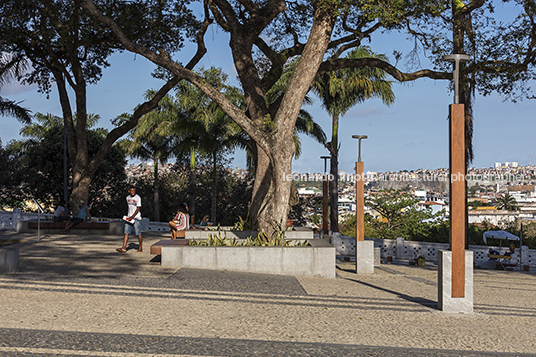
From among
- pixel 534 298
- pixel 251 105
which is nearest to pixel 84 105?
pixel 251 105

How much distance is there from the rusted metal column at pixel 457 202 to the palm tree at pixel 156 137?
2400 cm

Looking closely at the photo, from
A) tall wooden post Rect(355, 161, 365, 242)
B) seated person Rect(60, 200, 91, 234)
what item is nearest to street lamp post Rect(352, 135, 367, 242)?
tall wooden post Rect(355, 161, 365, 242)

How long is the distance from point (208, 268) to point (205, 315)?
477 cm

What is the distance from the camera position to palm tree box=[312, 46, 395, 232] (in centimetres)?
2627

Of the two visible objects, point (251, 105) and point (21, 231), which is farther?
point (21, 231)

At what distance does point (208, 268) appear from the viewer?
36.9ft

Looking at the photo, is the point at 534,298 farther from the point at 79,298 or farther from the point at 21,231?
the point at 21,231

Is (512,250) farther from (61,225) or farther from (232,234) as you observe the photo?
(61,225)

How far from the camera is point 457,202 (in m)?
7.80

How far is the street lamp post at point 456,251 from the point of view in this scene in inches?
305

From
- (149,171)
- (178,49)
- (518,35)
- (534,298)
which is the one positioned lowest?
(534,298)

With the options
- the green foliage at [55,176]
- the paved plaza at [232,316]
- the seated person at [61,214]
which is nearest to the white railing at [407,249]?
the paved plaza at [232,316]

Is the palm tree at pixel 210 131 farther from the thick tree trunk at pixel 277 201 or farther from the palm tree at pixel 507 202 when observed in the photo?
the palm tree at pixel 507 202

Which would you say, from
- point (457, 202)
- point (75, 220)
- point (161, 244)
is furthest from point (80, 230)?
point (457, 202)
